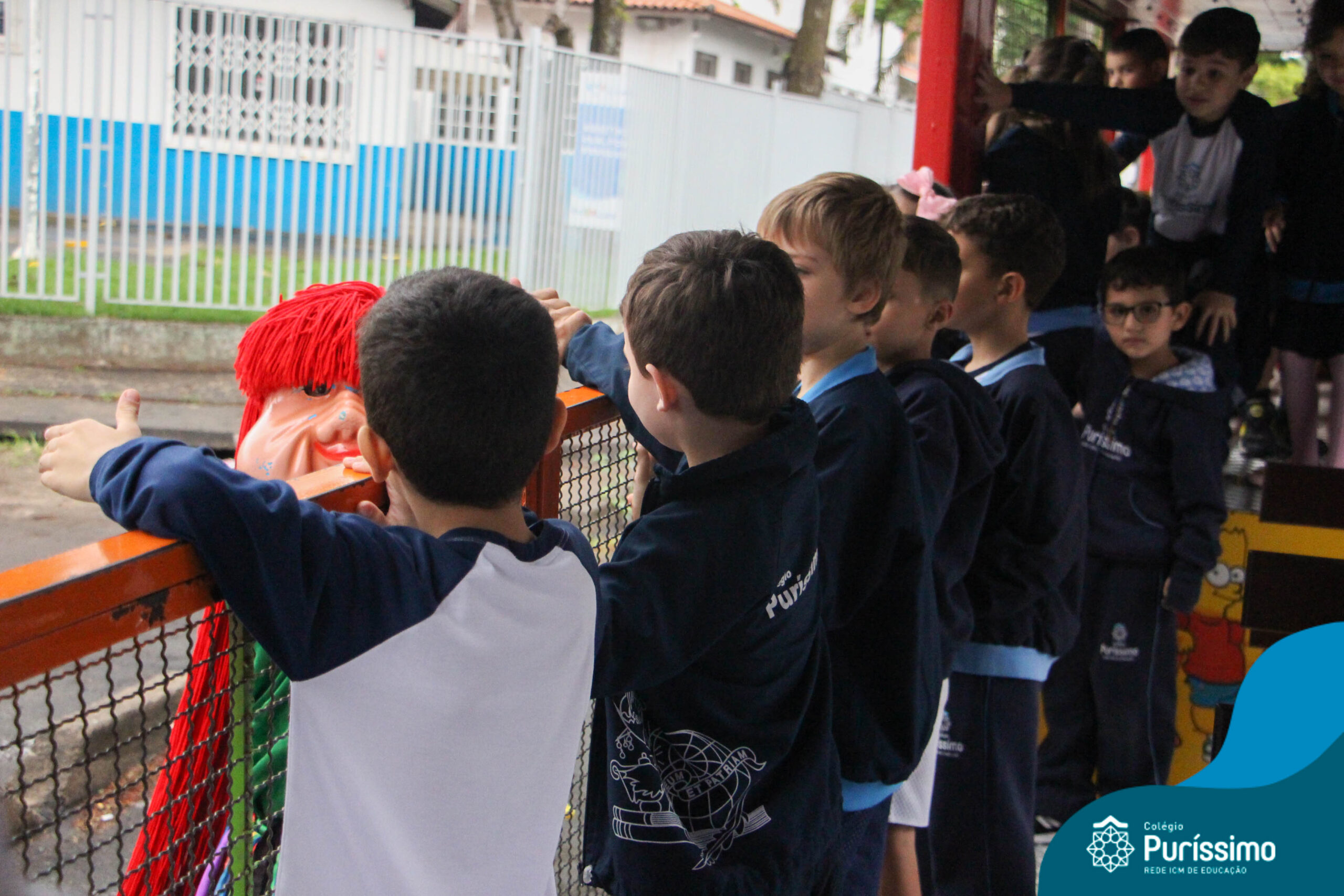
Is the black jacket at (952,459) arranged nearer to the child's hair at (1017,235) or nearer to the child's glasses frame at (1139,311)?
the child's hair at (1017,235)

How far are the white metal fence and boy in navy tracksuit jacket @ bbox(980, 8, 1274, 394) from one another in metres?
7.02

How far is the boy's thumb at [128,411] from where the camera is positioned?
124cm

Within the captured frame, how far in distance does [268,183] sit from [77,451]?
372 inches

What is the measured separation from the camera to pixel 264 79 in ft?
32.2

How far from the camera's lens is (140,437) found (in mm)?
1209

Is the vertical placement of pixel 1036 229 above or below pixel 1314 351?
above

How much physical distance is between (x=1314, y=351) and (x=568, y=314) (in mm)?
3204

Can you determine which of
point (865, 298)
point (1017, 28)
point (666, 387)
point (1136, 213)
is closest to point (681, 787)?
point (666, 387)

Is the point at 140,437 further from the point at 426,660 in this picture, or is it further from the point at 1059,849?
the point at 1059,849

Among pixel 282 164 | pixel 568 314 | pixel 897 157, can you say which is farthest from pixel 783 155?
pixel 568 314

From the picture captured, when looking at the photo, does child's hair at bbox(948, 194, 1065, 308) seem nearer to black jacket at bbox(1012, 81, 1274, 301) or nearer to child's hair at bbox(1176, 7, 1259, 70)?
black jacket at bbox(1012, 81, 1274, 301)

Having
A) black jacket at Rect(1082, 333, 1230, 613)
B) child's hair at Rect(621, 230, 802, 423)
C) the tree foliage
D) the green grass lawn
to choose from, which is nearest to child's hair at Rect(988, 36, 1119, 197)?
black jacket at Rect(1082, 333, 1230, 613)

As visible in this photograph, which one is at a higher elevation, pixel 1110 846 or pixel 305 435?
pixel 305 435

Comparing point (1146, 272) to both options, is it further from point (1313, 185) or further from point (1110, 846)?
point (1110, 846)
